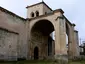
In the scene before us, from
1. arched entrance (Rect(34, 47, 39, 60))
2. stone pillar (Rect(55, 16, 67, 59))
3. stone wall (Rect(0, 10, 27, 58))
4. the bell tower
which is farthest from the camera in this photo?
the bell tower

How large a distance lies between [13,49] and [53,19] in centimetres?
683

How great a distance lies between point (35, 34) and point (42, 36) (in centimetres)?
265

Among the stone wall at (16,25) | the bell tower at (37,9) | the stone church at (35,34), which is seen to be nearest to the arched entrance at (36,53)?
the stone church at (35,34)

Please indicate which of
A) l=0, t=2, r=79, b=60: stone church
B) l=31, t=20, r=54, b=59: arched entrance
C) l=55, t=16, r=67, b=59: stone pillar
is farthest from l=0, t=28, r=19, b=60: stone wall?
l=55, t=16, r=67, b=59: stone pillar

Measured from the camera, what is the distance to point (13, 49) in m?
17.8

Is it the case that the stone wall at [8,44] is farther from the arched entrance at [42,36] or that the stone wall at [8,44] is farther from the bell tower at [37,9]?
the bell tower at [37,9]

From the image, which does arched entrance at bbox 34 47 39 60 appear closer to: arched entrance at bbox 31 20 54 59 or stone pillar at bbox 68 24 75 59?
arched entrance at bbox 31 20 54 59

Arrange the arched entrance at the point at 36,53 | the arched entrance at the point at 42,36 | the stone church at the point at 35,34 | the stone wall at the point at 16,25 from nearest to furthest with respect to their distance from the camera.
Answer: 1. the stone church at the point at 35,34
2. the stone wall at the point at 16,25
3. the arched entrance at the point at 42,36
4. the arched entrance at the point at 36,53

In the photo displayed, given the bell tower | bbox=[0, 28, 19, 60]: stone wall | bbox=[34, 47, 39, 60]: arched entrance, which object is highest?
the bell tower

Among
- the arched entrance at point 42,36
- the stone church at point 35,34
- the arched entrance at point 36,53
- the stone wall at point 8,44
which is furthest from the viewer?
the arched entrance at point 36,53

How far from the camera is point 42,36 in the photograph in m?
25.4

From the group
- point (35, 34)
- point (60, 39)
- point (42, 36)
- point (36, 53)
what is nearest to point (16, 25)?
point (35, 34)

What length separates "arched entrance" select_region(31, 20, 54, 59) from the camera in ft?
73.8

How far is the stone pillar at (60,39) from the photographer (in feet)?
58.0
